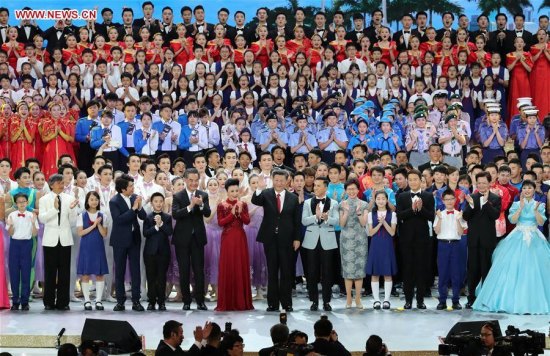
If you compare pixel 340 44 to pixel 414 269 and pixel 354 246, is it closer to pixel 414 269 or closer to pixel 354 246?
pixel 354 246

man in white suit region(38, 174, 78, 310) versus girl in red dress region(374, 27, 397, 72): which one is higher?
girl in red dress region(374, 27, 397, 72)

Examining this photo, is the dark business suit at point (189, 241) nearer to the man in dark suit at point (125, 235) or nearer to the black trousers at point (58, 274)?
the man in dark suit at point (125, 235)

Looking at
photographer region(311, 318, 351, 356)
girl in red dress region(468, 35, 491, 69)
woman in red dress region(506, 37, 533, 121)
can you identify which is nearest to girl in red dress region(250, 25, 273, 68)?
girl in red dress region(468, 35, 491, 69)

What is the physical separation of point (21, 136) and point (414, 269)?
560 centimetres

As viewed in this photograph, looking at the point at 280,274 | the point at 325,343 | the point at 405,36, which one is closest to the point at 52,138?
the point at 280,274

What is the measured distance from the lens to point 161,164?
1234 cm

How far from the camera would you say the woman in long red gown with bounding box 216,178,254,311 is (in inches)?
439

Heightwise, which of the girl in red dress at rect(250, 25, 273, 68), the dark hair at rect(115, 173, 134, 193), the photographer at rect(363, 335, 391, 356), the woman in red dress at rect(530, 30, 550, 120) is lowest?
the photographer at rect(363, 335, 391, 356)

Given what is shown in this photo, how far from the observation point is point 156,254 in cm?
1116

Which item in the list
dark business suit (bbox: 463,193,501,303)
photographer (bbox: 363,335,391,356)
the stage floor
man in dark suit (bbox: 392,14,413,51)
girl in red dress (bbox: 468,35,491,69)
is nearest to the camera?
photographer (bbox: 363,335,391,356)

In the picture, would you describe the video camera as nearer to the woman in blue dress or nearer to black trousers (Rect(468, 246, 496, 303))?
the woman in blue dress

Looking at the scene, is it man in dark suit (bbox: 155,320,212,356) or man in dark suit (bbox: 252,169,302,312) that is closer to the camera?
man in dark suit (bbox: 155,320,212,356)

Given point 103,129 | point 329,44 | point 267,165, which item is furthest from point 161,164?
point 329,44

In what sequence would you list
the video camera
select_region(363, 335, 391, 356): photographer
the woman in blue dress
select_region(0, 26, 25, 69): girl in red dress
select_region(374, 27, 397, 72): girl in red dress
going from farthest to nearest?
select_region(374, 27, 397, 72): girl in red dress, select_region(0, 26, 25, 69): girl in red dress, the woman in blue dress, the video camera, select_region(363, 335, 391, 356): photographer
